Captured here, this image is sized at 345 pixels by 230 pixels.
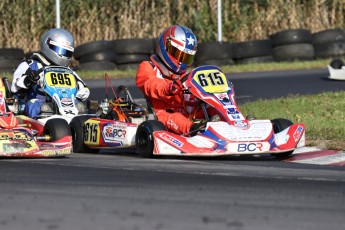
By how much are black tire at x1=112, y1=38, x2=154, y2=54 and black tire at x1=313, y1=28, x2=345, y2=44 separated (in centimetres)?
328

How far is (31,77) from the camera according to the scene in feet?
30.9

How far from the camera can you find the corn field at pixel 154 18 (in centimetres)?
1991

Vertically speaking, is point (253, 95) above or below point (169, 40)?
below

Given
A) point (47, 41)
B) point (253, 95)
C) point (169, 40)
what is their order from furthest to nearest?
1. point (253, 95)
2. point (47, 41)
3. point (169, 40)

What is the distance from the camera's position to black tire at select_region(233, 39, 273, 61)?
1917cm

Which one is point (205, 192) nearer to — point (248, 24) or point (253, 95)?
point (253, 95)

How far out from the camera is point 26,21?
19938 mm

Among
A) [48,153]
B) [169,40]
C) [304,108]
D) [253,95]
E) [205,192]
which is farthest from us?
[253,95]

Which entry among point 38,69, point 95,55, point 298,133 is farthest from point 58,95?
point 95,55

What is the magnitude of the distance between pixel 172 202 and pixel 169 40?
3.87m

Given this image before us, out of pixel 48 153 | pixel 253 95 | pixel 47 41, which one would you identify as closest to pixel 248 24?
pixel 253 95

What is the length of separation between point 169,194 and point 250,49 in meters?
13.6

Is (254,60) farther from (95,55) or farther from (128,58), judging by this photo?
(95,55)

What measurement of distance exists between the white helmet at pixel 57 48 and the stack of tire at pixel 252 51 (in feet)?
31.0
